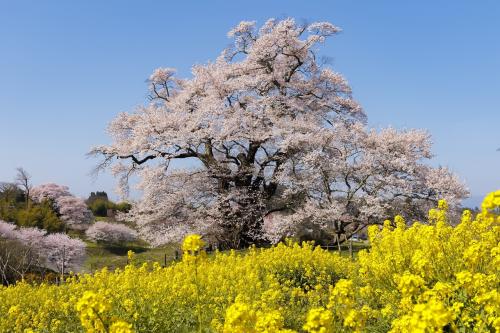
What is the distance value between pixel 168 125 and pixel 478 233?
720 inches

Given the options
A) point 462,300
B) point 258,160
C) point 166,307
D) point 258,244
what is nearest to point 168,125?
point 258,160

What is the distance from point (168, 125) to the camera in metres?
24.7

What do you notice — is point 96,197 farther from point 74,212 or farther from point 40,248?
point 40,248

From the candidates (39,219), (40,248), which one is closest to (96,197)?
(39,219)

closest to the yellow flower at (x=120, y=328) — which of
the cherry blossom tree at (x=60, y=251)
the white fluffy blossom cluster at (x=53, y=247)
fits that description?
the white fluffy blossom cluster at (x=53, y=247)

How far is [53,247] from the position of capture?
28922mm

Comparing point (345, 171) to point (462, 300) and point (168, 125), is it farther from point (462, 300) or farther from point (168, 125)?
point (462, 300)

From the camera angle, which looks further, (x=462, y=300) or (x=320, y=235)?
(x=320, y=235)

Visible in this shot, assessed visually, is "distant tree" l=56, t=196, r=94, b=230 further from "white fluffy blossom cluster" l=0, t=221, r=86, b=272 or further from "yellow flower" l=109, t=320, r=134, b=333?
"yellow flower" l=109, t=320, r=134, b=333

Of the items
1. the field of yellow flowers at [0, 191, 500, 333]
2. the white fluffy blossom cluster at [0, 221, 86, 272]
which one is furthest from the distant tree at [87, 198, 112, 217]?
the field of yellow flowers at [0, 191, 500, 333]

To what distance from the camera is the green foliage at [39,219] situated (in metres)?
31.1

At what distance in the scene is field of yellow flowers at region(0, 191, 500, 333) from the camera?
393 centimetres

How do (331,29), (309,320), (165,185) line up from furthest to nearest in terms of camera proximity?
(331,29)
(165,185)
(309,320)

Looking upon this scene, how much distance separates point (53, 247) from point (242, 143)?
12.6m
